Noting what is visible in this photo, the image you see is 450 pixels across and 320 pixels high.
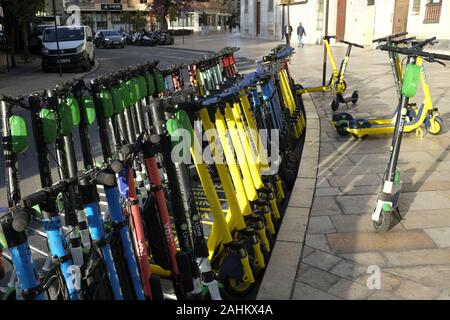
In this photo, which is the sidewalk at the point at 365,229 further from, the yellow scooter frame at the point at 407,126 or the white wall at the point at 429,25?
the white wall at the point at 429,25

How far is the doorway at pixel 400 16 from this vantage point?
25.1 meters

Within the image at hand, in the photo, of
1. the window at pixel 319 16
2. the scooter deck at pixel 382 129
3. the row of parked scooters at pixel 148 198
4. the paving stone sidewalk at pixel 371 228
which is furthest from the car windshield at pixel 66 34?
the window at pixel 319 16

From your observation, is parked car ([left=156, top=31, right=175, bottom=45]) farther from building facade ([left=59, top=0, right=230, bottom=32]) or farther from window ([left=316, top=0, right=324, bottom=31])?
building facade ([left=59, top=0, right=230, bottom=32])

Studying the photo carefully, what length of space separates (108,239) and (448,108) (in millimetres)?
8683

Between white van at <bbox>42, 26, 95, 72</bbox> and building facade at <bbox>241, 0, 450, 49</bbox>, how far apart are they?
8.39 m

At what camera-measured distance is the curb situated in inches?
127

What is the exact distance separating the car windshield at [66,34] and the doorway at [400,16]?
17.0 meters

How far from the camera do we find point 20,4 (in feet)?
62.6

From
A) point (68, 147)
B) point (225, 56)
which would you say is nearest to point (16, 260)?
point (68, 147)

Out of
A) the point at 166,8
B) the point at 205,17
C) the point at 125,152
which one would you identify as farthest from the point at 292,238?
the point at 205,17

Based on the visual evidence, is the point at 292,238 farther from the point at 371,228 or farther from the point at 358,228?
the point at 371,228

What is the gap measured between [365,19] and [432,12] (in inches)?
244

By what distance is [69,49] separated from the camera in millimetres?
18578

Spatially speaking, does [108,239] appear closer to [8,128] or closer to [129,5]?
[8,128]
